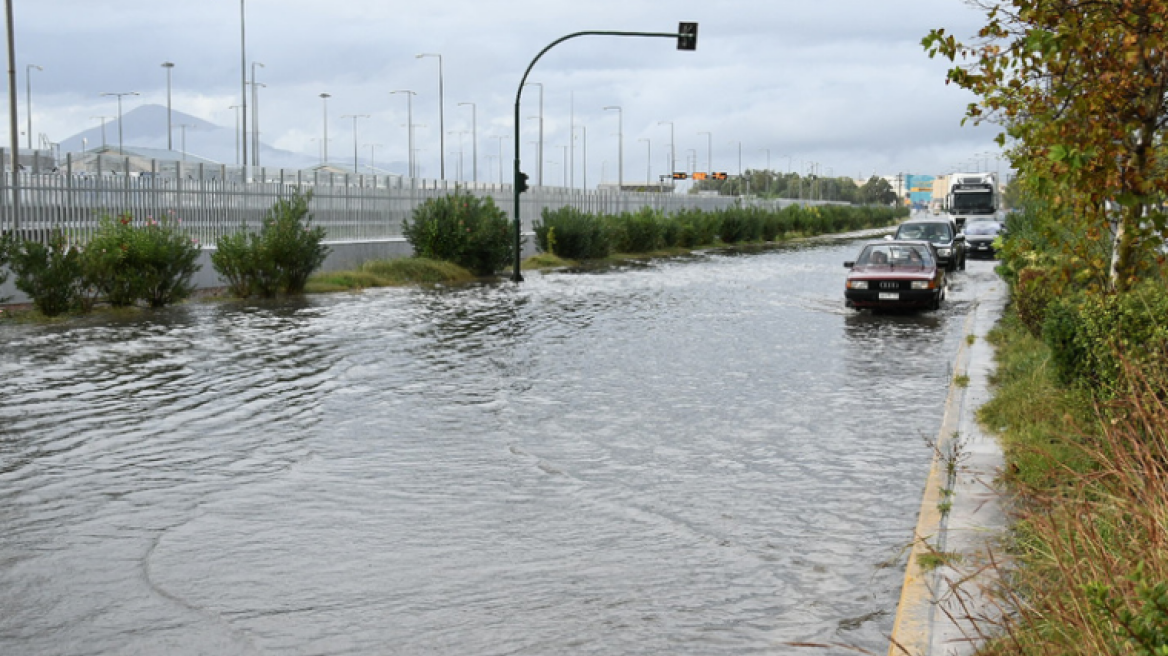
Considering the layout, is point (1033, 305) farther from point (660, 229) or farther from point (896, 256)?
point (660, 229)

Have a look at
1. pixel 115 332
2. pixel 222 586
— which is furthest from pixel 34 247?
pixel 222 586

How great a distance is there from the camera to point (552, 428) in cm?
1088

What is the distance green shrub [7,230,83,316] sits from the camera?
2117cm

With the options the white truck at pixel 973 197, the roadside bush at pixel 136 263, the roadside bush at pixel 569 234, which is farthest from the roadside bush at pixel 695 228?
the roadside bush at pixel 136 263

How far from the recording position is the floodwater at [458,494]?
231 inches

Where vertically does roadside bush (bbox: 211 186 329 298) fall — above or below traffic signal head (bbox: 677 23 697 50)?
below

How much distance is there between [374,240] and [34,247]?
17.6 meters

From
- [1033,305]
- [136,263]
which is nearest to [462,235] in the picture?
[136,263]

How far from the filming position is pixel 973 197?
57938 mm

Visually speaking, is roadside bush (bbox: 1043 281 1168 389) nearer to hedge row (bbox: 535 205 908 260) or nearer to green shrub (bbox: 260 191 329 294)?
green shrub (bbox: 260 191 329 294)

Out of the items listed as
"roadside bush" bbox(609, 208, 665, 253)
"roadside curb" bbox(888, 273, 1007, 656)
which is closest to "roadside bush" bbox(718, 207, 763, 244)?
"roadside bush" bbox(609, 208, 665, 253)

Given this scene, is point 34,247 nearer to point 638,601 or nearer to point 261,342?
point 261,342

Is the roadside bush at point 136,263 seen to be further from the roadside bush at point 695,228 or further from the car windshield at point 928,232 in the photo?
the roadside bush at point 695,228

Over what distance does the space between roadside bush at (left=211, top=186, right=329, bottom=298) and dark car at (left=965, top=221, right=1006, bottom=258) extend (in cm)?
2755
